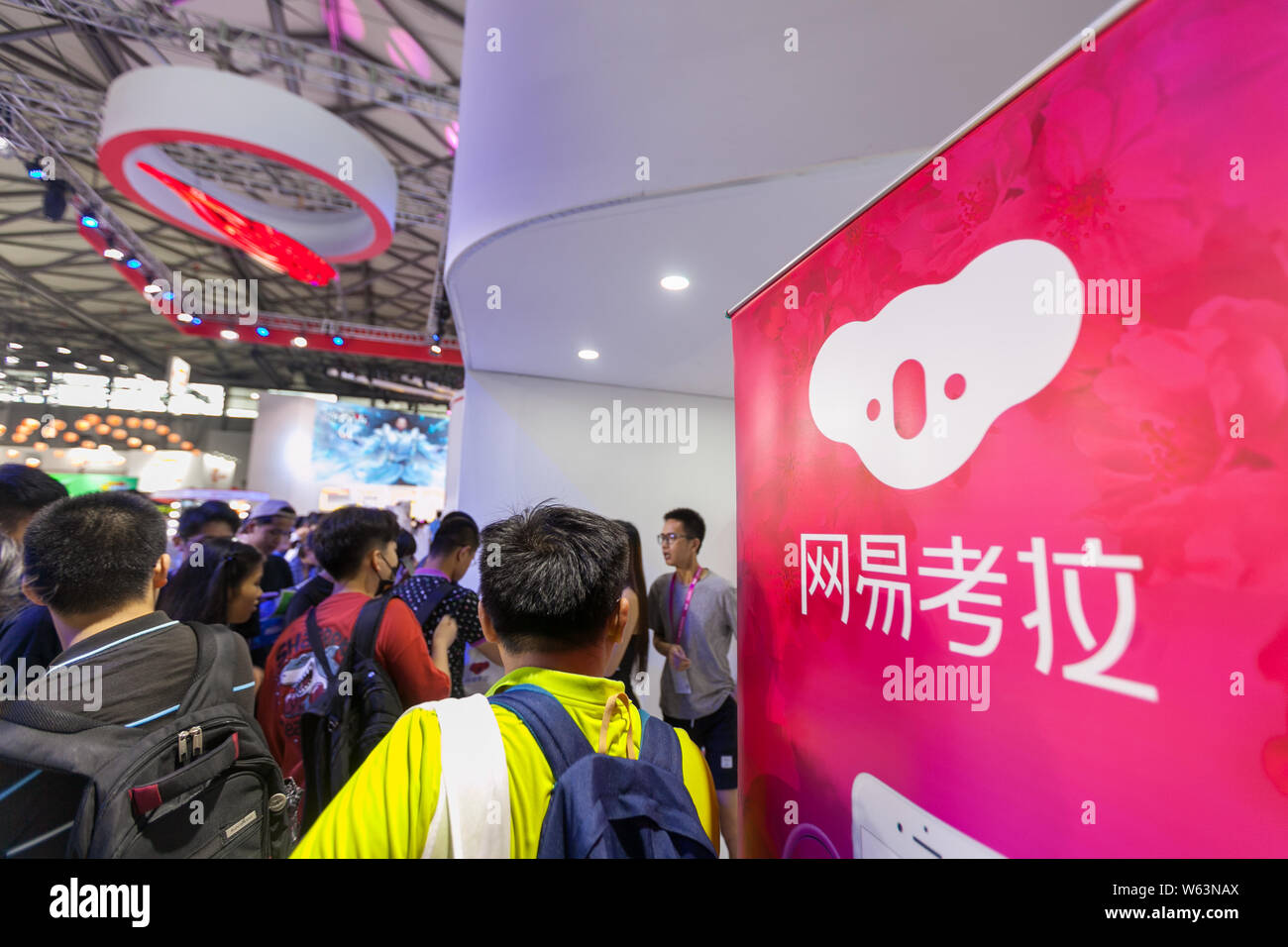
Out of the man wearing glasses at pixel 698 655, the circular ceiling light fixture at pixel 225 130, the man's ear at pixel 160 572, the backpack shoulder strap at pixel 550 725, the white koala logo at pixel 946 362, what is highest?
the circular ceiling light fixture at pixel 225 130

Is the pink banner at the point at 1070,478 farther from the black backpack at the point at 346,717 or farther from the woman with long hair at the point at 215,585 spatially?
the woman with long hair at the point at 215,585

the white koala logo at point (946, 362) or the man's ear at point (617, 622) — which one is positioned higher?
the white koala logo at point (946, 362)

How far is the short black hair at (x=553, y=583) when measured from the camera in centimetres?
99

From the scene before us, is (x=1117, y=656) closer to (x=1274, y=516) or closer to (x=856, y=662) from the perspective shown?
(x=1274, y=516)

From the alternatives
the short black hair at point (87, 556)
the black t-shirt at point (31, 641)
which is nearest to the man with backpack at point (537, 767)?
the short black hair at point (87, 556)

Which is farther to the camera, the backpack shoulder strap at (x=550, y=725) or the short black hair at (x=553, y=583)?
the short black hair at (x=553, y=583)

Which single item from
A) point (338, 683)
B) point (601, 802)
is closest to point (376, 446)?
point (338, 683)

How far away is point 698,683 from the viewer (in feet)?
8.82

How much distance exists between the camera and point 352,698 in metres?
1.67

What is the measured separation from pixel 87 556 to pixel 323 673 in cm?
72

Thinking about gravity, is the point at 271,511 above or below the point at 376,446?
below

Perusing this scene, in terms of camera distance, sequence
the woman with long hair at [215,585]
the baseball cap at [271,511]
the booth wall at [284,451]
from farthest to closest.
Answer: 1. the booth wall at [284,451]
2. the baseball cap at [271,511]
3. the woman with long hair at [215,585]

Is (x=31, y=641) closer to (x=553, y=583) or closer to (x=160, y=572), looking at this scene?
(x=160, y=572)

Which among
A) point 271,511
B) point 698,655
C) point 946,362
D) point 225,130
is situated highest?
point 225,130
